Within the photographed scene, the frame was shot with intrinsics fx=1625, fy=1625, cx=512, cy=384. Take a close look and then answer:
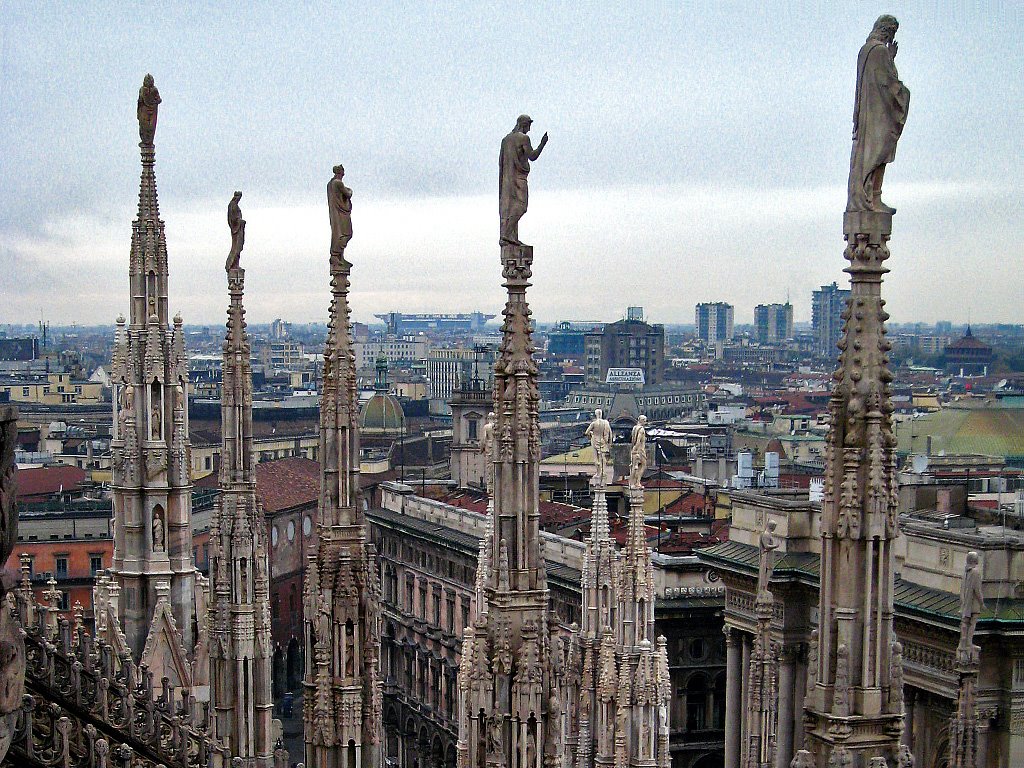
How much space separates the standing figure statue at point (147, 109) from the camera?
73.4 ft

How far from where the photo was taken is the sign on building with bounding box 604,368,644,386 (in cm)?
16850

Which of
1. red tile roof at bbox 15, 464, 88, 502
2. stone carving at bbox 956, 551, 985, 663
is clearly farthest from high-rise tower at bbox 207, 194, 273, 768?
red tile roof at bbox 15, 464, 88, 502

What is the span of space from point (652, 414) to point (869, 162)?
148194 mm

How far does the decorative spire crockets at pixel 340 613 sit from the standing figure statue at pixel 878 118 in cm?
548

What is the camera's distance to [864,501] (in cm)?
959

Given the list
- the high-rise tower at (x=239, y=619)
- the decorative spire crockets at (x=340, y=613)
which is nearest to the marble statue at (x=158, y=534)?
the high-rise tower at (x=239, y=619)

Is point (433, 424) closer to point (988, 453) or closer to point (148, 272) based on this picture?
point (988, 453)

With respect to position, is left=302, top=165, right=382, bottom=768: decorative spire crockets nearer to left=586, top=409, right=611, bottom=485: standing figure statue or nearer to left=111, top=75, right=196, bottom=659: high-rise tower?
left=586, top=409, right=611, bottom=485: standing figure statue

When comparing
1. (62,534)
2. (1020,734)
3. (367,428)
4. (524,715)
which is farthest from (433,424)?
(524,715)

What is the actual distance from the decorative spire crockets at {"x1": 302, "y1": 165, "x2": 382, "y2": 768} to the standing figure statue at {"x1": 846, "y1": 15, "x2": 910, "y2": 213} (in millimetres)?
5478

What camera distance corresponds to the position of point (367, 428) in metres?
105

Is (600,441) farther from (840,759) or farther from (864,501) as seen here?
(840,759)

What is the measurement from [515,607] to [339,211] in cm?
477

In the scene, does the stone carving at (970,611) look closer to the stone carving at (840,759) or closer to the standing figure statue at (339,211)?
the stone carving at (840,759)
